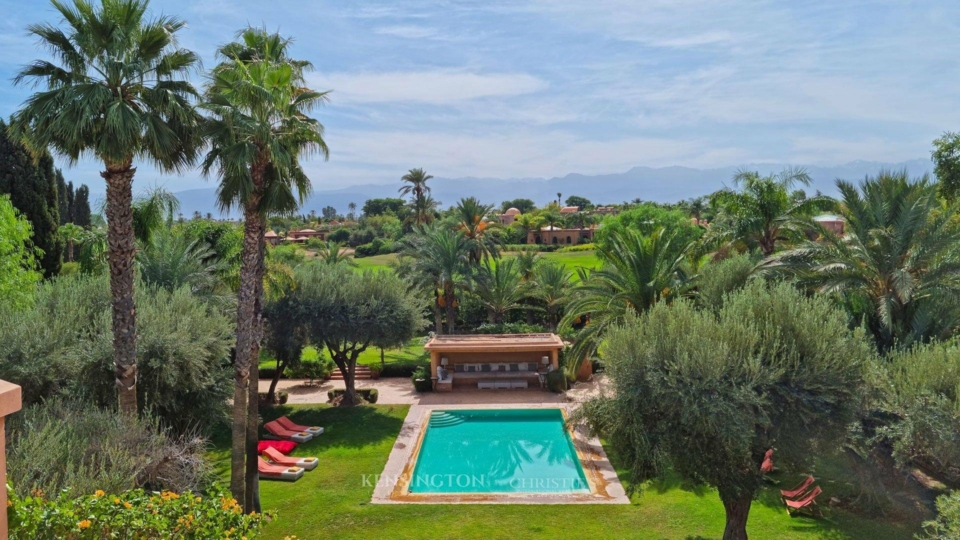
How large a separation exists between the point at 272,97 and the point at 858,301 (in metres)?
13.8

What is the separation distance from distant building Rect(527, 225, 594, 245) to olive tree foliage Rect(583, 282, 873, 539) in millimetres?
89842

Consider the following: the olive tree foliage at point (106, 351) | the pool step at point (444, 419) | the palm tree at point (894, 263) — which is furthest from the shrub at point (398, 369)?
the palm tree at point (894, 263)

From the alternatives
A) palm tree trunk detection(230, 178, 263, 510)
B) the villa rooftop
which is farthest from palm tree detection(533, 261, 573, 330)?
palm tree trunk detection(230, 178, 263, 510)

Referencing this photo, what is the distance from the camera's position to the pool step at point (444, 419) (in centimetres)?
2103

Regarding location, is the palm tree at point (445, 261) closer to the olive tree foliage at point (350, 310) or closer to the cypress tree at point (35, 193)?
the olive tree foliage at point (350, 310)

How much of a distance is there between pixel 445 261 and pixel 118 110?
20981 millimetres

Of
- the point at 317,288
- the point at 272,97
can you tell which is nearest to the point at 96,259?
the point at 317,288

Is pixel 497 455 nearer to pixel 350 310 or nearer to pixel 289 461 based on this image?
pixel 289 461

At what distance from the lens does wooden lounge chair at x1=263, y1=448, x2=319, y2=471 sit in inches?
639

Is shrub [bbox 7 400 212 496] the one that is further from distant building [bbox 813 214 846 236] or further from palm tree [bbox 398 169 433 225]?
palm tree [bbox 398 169 433 225]

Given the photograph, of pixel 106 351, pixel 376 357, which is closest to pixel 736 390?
pixel 106 351

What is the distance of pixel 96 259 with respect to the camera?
1909 cm

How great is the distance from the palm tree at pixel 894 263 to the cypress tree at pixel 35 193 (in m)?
29.7

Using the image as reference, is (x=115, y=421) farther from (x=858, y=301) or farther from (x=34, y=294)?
(x=858, y=301)
